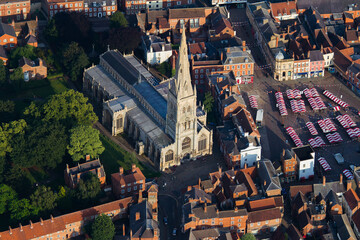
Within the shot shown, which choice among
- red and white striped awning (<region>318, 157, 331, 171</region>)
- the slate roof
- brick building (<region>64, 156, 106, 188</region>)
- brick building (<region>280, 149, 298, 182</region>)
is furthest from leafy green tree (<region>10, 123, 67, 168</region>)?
red and white striped awning (<region>318, 157, 331, 171</region>)

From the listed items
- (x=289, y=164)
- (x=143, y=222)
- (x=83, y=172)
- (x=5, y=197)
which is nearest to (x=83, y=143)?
(x=83, y=172)

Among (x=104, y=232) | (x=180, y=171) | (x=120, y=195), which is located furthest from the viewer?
(x=180, y=171)

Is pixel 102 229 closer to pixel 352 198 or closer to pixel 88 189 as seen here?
pixel 88 189

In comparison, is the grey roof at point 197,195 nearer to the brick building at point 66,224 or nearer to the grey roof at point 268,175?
the brick building at point 66,224

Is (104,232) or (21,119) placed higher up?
(21,119)

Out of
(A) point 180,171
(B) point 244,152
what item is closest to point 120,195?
(A) point 180,171

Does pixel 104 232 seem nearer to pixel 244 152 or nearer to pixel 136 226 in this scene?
pixel 136 226

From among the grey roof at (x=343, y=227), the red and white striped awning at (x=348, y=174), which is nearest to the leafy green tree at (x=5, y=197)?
the grey roof at (x=343, y=227)
